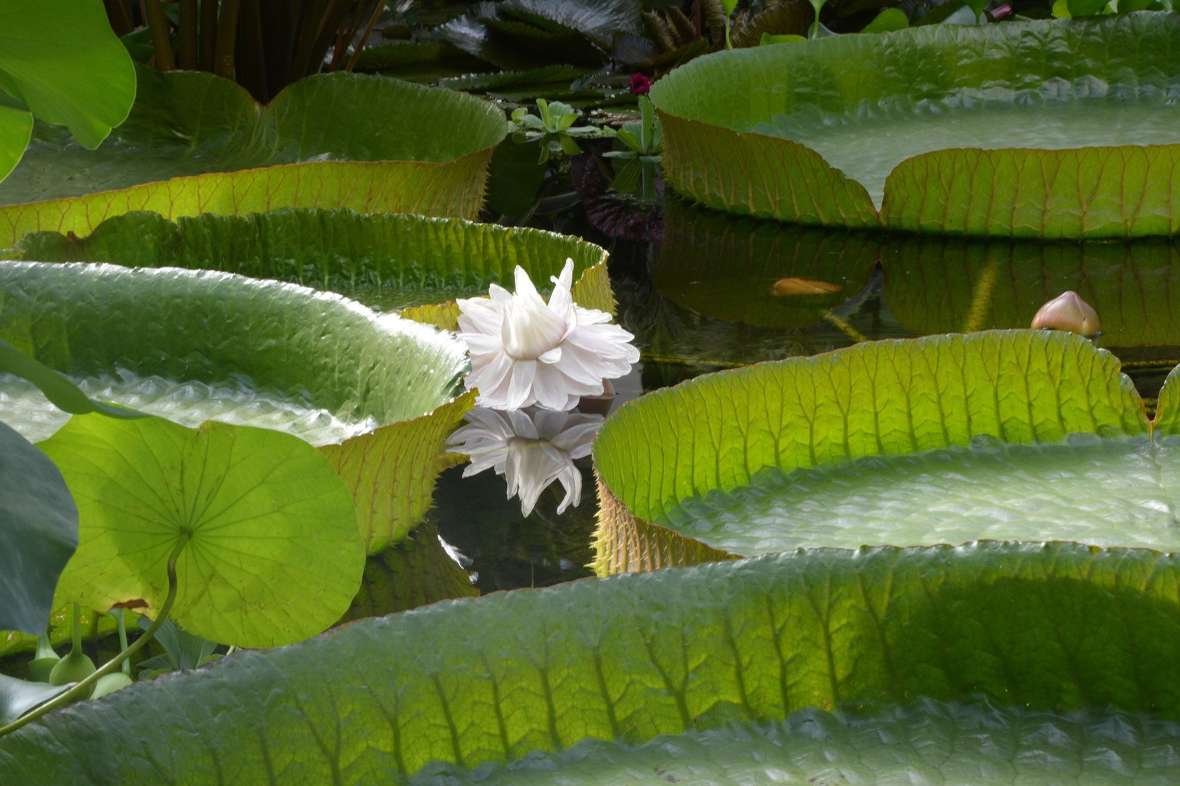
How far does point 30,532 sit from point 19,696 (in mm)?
132

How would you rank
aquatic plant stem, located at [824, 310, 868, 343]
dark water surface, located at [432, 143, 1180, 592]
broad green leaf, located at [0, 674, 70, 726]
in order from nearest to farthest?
1. broad green leaf, located at [0, 674, 70, 726]
2. dark water surface, located at [432, 143, 1180, 592]
3. aquatic plant stem, located at [824, 310, 868, 343]

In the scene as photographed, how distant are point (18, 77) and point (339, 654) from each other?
0.87 feet

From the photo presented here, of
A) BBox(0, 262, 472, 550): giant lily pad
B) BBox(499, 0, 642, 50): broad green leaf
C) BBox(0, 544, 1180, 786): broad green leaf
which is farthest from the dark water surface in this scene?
BBox(499, 0, 642, 50): broad green leaf

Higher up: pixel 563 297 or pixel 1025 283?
pixel 563 297

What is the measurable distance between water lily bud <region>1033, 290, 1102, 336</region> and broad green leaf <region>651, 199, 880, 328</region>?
0.26m

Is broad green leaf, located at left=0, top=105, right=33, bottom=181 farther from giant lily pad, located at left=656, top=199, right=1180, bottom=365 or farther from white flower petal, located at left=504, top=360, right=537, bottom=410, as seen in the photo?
giant lily pad, located at left=656, top=199, right=1180, bottom=365

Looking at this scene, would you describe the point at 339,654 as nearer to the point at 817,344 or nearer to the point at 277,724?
the point at 277,724

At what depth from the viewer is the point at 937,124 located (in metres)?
2.41

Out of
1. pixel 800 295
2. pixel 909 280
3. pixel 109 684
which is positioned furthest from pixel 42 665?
pixel 909 280

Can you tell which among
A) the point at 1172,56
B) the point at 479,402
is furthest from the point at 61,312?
the point at 1172,56

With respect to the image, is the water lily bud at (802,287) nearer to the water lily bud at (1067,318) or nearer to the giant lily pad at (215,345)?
the water lily bud at (1067,318)

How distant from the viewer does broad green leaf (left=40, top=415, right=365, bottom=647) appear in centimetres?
58

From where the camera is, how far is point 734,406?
3.38ft

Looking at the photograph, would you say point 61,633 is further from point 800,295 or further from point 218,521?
point 800,295
